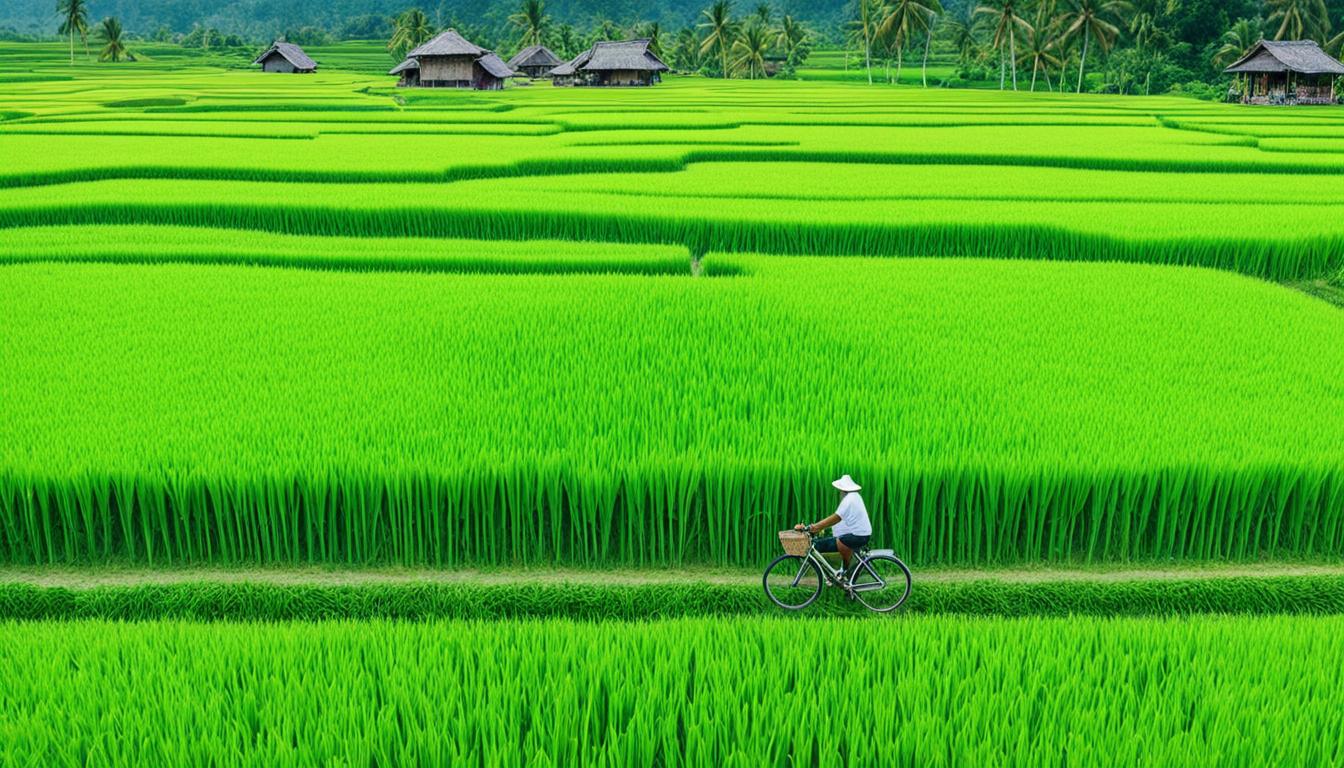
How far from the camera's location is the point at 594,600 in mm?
4582

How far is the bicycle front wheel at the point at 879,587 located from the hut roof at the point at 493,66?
45.8 metres

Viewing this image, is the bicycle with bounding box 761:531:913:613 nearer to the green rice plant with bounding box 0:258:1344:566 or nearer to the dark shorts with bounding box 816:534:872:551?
the dark shorts with bounding box 816:534:872:551

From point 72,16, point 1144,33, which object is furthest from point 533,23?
point 1144,33

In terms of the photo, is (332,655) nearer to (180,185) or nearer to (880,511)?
(880,511)

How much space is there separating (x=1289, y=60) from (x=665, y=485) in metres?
43.5

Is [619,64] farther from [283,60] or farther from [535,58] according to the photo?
[283,60]

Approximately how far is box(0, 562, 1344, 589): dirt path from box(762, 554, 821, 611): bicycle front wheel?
0.28m

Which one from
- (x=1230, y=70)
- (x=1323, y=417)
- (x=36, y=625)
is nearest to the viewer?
(x=36, y=625)

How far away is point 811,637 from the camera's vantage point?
134 inches

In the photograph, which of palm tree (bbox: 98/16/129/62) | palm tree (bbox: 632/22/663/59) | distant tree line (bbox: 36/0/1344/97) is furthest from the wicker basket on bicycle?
palm tree (bbox: 98/16/129/62)

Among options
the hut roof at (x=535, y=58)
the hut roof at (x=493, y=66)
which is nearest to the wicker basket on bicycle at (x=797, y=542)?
the hut roof at (x=493, y=66)

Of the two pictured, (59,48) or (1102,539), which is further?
(59,48)

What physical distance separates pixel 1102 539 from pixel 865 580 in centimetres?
157

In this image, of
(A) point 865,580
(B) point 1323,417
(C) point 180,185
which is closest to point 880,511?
(A) point 865,580
